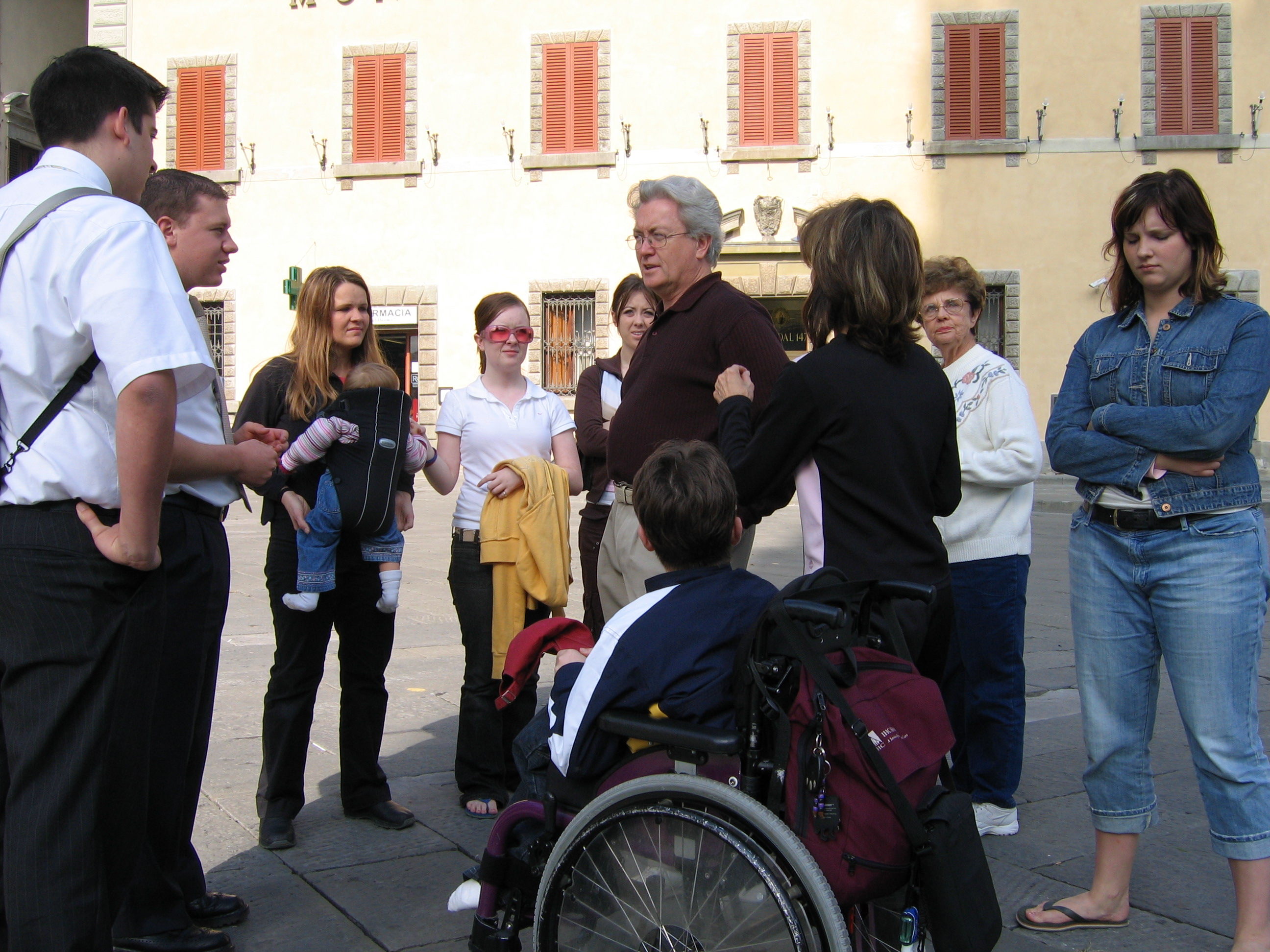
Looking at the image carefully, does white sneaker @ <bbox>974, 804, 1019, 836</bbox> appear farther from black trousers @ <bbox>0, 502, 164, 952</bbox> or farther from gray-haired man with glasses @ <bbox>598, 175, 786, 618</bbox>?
black trousers @ <bbox>0, 502, 164, 952</bbox>

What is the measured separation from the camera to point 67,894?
2.22m

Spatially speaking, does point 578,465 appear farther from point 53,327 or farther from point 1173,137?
point 1173,137

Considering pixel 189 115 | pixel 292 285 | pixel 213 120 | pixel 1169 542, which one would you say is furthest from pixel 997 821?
pixel 189 115


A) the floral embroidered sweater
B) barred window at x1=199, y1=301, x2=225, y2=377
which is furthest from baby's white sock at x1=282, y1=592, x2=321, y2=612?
barred window at x1=199, y1=301, x2=225, y2=377

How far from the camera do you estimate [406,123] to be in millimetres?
20719

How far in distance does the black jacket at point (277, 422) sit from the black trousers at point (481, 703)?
0.65 meters

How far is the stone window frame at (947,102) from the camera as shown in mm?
19562

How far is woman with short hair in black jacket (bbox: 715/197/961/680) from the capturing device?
2730 millimetres

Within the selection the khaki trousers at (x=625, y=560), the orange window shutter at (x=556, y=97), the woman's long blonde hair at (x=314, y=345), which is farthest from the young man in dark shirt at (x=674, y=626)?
the orange window shutter at (x=556, y=97)

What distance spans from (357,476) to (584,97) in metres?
17.6

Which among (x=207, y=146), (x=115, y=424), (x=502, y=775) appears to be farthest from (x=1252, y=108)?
(x=115, y=424)

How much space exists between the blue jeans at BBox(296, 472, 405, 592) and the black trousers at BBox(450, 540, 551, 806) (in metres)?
0.62

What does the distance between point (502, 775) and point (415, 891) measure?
0.85 meters

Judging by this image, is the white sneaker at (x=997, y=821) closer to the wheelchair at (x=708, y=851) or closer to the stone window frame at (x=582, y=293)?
the wheelchair at (x=708, y=851)
